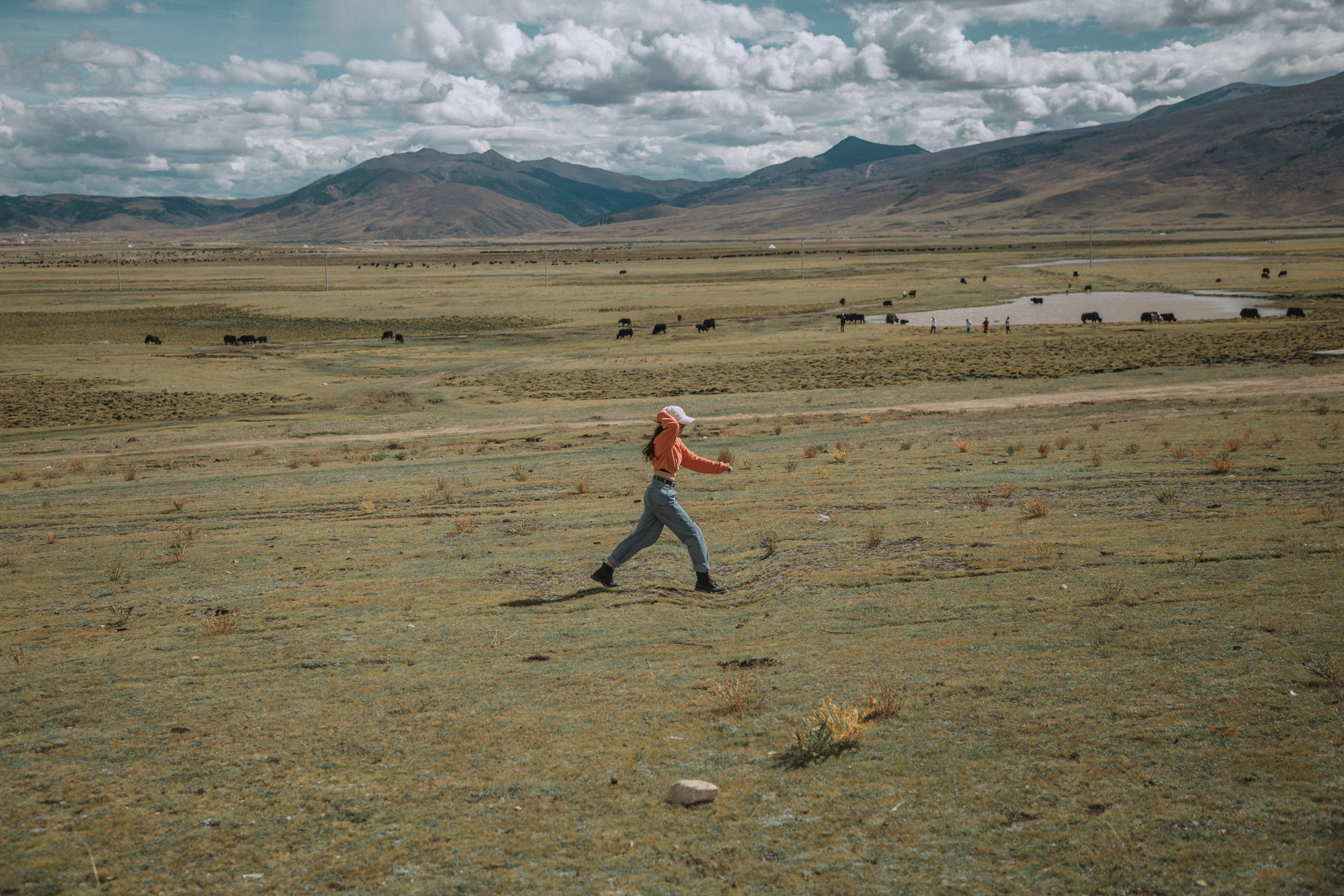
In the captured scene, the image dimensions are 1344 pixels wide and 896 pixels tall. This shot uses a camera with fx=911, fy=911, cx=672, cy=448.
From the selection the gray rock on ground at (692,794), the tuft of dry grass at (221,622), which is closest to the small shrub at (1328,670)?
→ the gray rock on ground at (692,794)

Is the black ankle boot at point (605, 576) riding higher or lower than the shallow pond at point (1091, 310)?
lower

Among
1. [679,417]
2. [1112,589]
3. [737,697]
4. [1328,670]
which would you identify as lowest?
[737,697]

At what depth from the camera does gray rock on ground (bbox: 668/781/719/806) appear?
5750mm

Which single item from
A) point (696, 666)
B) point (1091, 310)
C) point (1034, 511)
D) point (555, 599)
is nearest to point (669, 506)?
point (555, 599)

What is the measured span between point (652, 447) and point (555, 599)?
212 centimetres

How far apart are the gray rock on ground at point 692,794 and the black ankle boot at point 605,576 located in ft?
17.1

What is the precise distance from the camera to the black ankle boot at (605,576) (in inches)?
431

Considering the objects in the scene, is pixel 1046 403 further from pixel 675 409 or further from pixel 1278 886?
pixel 1278 886

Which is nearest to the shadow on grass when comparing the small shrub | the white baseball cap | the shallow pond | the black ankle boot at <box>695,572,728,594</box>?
the black ankle boot at <box>695,572,728,594</box>

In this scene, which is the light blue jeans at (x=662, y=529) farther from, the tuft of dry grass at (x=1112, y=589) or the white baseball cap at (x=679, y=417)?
the tuft of dry grass at (x=1112, y=589)

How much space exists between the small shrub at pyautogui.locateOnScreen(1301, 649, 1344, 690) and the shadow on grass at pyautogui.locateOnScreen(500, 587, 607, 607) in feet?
22.5

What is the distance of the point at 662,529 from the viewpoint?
1084 cm

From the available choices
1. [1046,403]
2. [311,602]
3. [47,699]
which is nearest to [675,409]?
[311,602]

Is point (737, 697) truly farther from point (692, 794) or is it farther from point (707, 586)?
point (707, 586)
